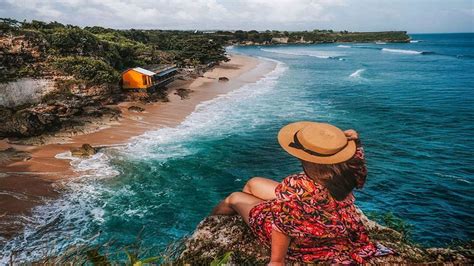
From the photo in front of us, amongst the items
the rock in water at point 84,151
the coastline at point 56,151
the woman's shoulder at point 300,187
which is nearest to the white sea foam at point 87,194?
the rock in water at point 84,151

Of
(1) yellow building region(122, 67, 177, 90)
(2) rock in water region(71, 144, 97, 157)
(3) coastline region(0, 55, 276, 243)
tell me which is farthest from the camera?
(1) yellow building region(122, 67, 177, 90)

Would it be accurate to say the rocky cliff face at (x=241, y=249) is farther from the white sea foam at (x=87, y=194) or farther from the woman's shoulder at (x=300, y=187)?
the white sea foam at (x=87, y=194)

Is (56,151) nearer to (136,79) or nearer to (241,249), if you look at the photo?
(136,79)

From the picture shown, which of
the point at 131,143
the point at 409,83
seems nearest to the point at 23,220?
the point at 131,143

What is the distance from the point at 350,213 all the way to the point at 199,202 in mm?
10779

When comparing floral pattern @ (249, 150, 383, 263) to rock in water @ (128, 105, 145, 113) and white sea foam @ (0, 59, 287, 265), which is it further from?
rock in water @ (128, 105, 145, 113)

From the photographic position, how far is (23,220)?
40.2 ft

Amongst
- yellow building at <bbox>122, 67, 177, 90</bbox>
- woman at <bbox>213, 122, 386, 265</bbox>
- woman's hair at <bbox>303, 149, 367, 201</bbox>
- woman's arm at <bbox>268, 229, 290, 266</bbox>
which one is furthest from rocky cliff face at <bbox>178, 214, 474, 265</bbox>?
yellow building at <bbox>122, 67, 177, 90</bbox>

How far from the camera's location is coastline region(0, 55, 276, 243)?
1315cm

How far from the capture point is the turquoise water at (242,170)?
12.4 meters

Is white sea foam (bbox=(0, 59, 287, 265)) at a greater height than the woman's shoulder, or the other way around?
the woman's shoulder

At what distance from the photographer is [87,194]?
568 inches

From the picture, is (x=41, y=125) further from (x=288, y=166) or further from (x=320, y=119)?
(x=320, y=119)

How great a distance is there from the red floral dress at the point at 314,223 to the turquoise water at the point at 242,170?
2508 millimetres
